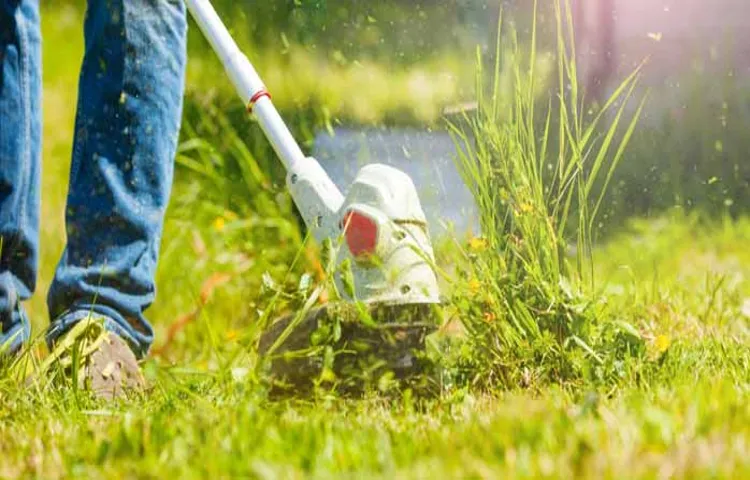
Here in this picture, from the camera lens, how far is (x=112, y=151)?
222 cm

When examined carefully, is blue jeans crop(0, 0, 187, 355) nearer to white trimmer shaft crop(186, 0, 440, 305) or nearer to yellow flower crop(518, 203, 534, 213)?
white trimmer shaft crop(186, 0, 440, 305)

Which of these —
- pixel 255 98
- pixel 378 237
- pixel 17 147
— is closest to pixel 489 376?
pixel 378 237

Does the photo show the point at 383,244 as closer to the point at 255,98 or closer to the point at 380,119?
the point at 255,98

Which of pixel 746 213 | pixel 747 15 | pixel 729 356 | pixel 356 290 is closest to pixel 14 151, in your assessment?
pixel 356 290

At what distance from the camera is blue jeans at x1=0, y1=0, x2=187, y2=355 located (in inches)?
86.4

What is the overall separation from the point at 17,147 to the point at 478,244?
34.9 inches

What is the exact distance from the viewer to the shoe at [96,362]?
78.9 inches

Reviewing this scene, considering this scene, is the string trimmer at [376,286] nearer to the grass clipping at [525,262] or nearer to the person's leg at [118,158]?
the grass clipping at [525,262]

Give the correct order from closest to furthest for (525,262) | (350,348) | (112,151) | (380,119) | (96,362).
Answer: (350,348) < (525,262) < (96,362) < (112,151) < (380,119)

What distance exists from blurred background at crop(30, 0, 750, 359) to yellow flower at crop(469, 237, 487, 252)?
10.5 inches

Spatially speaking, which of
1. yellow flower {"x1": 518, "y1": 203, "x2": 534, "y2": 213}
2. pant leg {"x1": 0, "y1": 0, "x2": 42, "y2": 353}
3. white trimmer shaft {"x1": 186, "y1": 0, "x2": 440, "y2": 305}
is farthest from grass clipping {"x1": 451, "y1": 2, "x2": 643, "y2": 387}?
pant leg {"x1": 0, "y1": 0, "x2": 42, "y2": 353}

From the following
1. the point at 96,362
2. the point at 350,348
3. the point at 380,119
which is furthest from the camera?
the point at 380,119

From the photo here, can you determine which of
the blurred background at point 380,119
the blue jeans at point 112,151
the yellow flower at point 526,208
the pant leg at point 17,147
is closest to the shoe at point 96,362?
the blue jeans at point 112,151

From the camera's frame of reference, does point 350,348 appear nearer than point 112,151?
Yes
